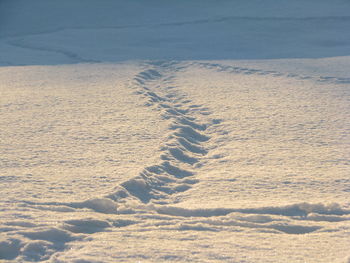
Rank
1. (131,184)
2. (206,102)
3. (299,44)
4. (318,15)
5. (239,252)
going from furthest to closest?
(318,15), (299,44), (206,102), (131,184), (239,252)

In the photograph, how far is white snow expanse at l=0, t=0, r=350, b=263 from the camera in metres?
1.39

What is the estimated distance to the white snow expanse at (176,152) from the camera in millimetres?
1394

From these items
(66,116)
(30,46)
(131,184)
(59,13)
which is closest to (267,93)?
(66,116)

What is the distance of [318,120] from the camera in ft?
8.23

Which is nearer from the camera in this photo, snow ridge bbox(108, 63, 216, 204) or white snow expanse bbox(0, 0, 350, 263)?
white snow expanse bbox(0, 0, 350, 263)

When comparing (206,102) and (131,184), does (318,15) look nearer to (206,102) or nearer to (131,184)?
(206,102)

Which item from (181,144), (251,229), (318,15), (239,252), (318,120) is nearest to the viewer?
(239,252)

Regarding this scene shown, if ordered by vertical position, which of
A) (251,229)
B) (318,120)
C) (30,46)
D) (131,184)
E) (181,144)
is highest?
(30,46)

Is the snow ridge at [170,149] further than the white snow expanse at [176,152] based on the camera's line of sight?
Yes

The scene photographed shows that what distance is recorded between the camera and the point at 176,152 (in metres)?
2.14

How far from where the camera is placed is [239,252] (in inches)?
51.8

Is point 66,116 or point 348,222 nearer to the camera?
point 348,222

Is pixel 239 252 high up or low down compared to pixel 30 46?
down

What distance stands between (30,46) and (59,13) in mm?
1747
